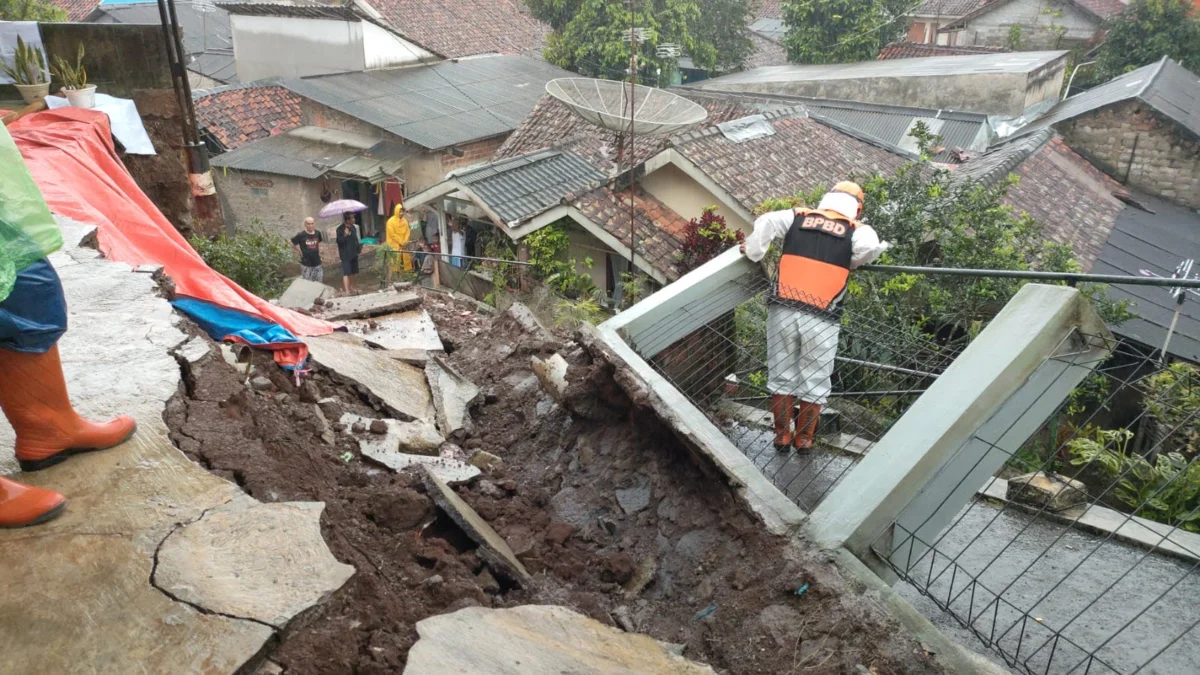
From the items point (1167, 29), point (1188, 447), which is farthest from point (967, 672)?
point (1167, 29)

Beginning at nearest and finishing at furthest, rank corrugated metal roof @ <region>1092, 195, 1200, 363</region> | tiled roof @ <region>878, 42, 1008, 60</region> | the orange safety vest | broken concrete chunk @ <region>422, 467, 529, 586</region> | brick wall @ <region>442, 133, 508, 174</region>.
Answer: broken concrete chunk @ <region>422, 467, 529, 586</region> < the orange safety vest < corrugated metal roof @ <region>1092, 195, 1200, 363</region> < brick wall @ <region>442, 133, 508, 174</region> < tiled roof @ <region>878, 42, 1008, 60</region>

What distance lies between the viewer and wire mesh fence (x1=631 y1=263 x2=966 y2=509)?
4.48m

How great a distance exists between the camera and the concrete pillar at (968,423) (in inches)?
115

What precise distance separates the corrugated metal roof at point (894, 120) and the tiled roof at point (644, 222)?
501 centimetres

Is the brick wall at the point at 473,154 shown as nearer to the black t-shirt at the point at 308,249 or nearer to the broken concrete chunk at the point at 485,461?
the black t-shirt at the point at 308,249

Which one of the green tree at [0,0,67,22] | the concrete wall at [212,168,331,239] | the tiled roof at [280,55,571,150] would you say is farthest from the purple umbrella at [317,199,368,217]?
the green tree at [0,0,67,22]

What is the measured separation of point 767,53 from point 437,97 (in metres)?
14.7

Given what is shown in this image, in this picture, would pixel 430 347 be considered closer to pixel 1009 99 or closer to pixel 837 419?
pixel 837 419

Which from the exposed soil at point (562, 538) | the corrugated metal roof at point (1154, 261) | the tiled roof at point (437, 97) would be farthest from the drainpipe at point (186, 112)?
the corrugated metal roof at point (1154, 261)

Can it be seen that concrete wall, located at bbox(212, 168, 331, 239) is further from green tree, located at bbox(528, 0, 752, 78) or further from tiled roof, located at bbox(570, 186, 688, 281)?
green tree, located at bbox(528, 0, 752, 78)

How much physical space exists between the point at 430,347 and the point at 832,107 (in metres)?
15.8

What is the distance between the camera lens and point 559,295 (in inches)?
498

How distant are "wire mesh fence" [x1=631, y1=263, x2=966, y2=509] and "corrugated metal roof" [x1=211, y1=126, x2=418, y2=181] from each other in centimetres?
1345

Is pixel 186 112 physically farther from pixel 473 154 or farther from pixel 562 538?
pixel 473 154
